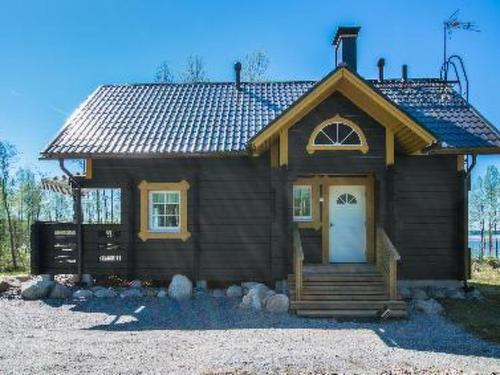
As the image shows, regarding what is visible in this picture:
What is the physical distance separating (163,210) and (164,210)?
3 cm

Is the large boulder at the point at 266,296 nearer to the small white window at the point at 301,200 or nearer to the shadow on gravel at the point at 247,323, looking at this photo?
the shadow on gravel at the point at 247,323

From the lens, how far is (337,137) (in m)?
11.7

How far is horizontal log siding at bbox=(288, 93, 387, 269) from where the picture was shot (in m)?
11.6

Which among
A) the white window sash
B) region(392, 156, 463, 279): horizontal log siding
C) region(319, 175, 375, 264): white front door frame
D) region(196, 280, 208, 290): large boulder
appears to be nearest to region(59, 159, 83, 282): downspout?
the white window sash

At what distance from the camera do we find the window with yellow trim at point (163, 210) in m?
12.4

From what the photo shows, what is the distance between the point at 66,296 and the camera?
38.0ft

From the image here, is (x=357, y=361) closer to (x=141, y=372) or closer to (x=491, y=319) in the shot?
(x=141, y=372)

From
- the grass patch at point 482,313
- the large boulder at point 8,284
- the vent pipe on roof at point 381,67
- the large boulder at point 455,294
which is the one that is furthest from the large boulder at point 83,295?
the vent pipe on roof at point 381,67

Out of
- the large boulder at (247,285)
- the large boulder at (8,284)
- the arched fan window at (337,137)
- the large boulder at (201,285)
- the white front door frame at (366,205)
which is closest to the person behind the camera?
the arched fan window at (337,137)

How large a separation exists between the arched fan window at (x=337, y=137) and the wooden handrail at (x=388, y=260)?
1945 mm

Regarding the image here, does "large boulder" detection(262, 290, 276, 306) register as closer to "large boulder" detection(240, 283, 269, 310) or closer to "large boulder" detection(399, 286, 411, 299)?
"large boulder" detection(240, 283, 269, 310)

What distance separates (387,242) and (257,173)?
3.45 metres

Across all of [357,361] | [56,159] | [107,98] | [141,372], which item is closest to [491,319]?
[357,361]

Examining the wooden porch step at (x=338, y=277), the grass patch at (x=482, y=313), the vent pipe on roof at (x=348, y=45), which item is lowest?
the grass patch at (x=482, y=313)
